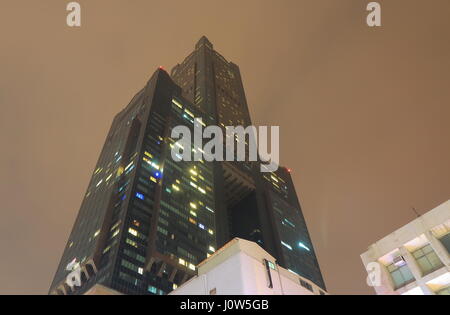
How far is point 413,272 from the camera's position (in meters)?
30.6

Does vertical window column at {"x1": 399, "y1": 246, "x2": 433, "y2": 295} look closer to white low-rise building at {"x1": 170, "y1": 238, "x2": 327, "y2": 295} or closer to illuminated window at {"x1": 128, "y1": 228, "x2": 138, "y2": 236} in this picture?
white low-rise building at {"x1": 170, "y1": 238, "x2": 327, "y2": 295}

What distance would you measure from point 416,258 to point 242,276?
1568cm

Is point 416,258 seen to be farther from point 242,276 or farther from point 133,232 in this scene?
point 133,232

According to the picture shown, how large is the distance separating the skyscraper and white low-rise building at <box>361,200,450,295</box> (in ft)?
221

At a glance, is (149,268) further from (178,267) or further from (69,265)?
(69,265)

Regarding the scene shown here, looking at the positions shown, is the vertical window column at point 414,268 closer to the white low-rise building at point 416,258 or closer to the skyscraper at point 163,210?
the white low-rise building at point 416,258

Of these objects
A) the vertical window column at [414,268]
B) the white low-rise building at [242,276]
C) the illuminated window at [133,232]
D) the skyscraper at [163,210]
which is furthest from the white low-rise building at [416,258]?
the illuminated window at [133,232]

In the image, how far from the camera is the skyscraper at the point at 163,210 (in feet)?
314

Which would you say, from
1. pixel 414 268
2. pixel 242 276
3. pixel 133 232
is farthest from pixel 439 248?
pixel 133 232

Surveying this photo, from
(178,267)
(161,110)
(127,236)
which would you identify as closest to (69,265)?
(127,236)

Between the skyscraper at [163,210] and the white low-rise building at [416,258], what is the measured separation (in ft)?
221

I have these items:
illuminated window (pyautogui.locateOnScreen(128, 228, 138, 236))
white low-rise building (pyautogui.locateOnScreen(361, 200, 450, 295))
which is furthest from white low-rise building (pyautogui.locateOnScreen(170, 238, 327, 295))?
illuminated window (pyautogui.locateOnScreen(128, 228, 138, 236))

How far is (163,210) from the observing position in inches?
4222
